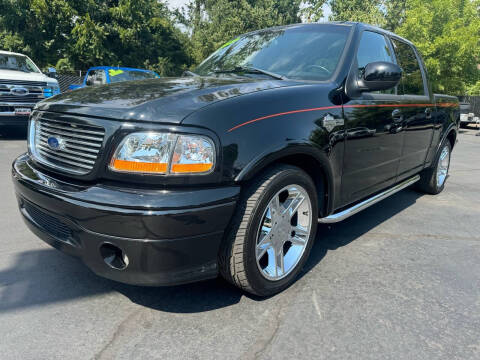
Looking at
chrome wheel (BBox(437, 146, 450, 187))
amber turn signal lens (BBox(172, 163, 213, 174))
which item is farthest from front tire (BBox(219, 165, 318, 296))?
chrome wheel (BBox(437, 146, 450, 187))

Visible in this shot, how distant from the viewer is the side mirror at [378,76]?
8.95 feet

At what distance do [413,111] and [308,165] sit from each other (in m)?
1.74

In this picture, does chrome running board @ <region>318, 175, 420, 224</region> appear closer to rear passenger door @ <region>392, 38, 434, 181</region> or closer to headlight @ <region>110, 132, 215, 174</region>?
rear passenger door @ <region>392, 38, 434, 181</region>

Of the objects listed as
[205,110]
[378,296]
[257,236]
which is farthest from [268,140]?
[378,296]

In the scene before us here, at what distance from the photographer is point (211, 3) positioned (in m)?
44.7

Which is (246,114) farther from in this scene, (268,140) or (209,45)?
(209,45)

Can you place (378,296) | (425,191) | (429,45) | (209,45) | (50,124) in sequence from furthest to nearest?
(209,45) → (429,45) → (425,191) → (378,296) → (50,124)

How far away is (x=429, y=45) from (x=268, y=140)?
20143 mm

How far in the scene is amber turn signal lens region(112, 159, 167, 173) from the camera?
1.85 meters

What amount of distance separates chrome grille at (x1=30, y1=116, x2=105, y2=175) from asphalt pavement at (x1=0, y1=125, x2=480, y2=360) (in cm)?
84

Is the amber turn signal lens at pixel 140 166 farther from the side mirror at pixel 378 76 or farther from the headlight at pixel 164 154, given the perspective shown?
the side mirror at pixel 378 76

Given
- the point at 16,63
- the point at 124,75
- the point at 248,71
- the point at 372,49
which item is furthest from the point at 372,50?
the point at 124,75

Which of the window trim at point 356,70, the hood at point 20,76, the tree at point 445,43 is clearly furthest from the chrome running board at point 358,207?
the tree at point 445,43

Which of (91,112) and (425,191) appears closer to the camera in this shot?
(91,112)
